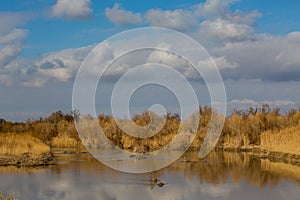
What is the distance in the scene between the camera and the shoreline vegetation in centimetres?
2714

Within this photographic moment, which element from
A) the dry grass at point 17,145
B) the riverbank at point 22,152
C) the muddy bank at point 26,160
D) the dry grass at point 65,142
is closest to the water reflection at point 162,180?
the muddy bank at point 26,160

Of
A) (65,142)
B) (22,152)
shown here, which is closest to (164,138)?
(65,142)

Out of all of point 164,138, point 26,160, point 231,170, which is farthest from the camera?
point 164,138

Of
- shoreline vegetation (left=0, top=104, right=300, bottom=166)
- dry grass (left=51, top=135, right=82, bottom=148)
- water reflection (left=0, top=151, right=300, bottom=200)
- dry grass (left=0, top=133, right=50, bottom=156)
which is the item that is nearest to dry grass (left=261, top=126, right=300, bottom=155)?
shoreline vegetation (left=0, top=104, right=300, bottom=166)

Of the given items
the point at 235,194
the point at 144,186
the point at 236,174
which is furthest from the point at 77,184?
the point at 236,174

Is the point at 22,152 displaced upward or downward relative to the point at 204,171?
upward

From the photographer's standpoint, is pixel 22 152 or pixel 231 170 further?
pixel 22 152

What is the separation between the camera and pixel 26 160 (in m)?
25.1

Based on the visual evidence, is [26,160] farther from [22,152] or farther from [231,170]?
[231,170]

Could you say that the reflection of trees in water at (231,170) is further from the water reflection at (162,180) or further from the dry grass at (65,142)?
the dry grass at (65,142)

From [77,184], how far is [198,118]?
998 inches

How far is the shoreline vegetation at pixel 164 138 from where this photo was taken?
27.1 meters

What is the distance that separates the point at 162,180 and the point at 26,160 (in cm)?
928

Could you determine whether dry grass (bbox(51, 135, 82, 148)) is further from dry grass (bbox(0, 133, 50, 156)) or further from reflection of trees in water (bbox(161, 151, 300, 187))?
reflection of trees in water (bbox(161, 151, 300, 187))
